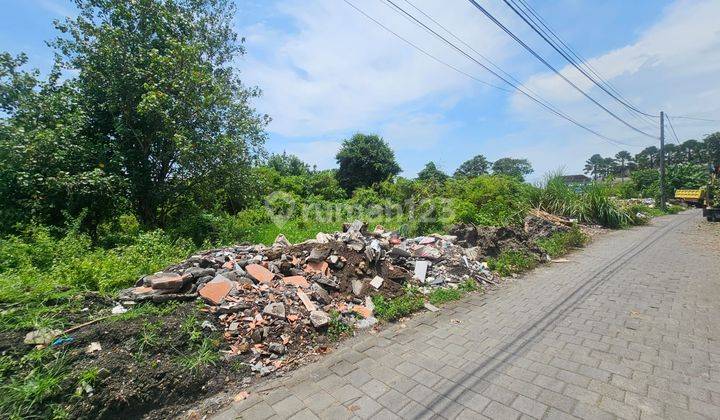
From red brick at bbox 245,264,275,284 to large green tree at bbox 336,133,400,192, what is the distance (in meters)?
18.1

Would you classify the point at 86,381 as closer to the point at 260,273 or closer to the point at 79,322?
the point at 79,322

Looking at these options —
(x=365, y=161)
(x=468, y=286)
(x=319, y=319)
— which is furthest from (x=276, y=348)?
(x=365, y=161)

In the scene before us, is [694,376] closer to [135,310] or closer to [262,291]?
[262,291]

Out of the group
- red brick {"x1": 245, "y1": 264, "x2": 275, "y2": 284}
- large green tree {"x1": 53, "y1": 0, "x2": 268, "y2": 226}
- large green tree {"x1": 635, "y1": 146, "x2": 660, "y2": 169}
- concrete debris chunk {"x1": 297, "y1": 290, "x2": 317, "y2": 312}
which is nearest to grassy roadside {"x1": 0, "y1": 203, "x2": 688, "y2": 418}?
concrete debris chunk {"x1": 297, "y1": 290, "x2": 317, "y2": 312}

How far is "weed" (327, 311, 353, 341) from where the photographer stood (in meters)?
3.82

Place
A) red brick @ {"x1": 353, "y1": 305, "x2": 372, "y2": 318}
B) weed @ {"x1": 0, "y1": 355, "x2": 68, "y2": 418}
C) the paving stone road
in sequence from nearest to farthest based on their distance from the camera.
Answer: weed @ {"x1": 0, "y1": 355, "x2": 68, "y2": 418} → the paving stone road → red brick @ {"x1": 353, "y1": 305, "x2": 372, "y2": 318}

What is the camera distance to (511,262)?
695 cm

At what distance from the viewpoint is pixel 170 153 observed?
28.5 feet

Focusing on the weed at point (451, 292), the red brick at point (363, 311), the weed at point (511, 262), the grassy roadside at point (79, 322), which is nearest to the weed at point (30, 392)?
the grassy roadside at point (79, 322)

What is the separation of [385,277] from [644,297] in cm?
426

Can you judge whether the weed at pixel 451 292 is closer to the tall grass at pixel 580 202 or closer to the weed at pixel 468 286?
the weed at pixel 468 286

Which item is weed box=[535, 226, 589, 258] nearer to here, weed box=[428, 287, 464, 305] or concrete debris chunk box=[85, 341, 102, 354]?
weed box=[428, 287, 464, 305]

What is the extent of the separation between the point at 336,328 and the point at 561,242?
8.04m

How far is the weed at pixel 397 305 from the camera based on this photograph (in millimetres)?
4391
